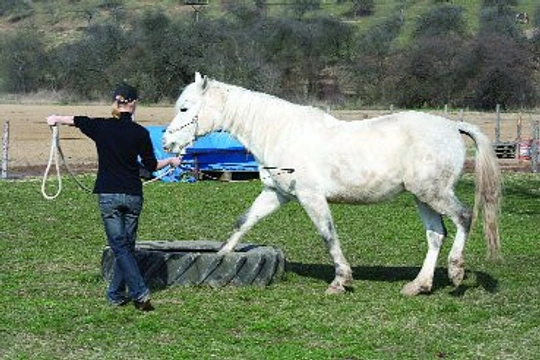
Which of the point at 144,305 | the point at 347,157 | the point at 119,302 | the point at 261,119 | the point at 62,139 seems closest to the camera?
the point at 144,305

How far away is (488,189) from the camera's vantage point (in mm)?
11125

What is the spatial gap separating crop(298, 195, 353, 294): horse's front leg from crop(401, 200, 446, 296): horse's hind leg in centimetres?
61

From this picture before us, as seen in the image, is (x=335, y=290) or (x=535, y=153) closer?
(x=335, y=290)

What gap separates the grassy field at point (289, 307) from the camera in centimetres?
855

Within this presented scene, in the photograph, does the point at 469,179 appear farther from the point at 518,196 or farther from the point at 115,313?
the point at 115,313

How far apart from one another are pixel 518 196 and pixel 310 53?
6928 cm

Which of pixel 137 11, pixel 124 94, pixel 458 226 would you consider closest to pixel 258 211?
pixel 458 226

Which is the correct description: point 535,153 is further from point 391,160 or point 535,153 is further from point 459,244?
point 391,160

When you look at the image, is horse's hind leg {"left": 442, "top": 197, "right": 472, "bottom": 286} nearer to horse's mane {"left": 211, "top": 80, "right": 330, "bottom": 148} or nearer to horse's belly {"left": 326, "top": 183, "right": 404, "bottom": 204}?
horse's belly {"left": 326, "top": 183, "right": 404, "bottom": 204}

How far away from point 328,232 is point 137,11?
470 ft

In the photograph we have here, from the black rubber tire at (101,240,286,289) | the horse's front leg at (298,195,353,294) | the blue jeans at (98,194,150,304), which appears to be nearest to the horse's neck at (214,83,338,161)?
the horse's front leg at (298,195,353,294)

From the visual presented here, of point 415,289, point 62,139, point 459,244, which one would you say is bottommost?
point 62,139

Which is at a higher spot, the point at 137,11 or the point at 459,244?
the point at 459,244

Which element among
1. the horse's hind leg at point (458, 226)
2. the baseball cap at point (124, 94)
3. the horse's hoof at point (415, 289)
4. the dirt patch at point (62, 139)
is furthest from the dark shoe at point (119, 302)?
the dirt patch at point (62, 139)
